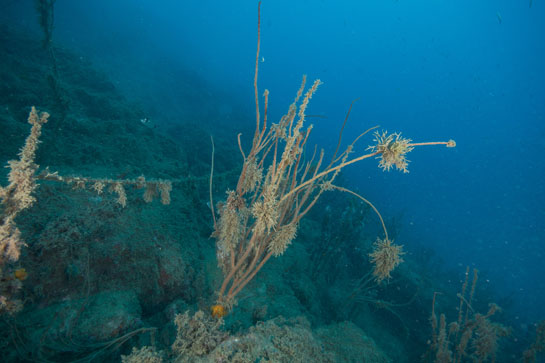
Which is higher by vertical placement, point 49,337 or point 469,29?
point 469,29

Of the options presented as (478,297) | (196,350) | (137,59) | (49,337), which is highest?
(137,59)

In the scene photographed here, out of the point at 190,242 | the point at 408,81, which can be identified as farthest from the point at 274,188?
the point at 408,81

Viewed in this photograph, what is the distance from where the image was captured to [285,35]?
492 ft

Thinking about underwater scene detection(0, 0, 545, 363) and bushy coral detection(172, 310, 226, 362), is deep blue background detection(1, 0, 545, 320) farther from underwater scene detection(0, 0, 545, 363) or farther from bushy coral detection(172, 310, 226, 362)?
bushy coral detection(172, 310, 226, 362)

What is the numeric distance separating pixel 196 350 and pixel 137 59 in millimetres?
29902

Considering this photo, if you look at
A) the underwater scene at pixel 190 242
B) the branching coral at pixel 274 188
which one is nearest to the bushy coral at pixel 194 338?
the underwater scene at pixel 190 242

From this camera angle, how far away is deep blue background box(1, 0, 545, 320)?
23656 millimetres

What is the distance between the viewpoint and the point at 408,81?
143750mm

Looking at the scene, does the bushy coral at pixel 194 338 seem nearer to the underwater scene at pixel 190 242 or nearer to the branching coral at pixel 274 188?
the underwater scene at pixel 190 242

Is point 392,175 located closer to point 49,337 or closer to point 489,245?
point 489,245

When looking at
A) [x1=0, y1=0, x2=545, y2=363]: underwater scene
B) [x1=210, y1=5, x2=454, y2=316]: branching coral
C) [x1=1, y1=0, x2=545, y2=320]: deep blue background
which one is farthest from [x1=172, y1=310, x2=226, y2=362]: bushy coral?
[x1=1, y1=0, x2=545, y2=320]: deep blue background

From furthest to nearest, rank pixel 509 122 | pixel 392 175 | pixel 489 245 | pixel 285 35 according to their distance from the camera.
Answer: pixel 285 35
pixel 509 122
pixel 392 175
pixel 489 245

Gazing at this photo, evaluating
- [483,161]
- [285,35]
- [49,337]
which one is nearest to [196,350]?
[49,337]

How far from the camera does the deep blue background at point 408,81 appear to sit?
77.6ft
